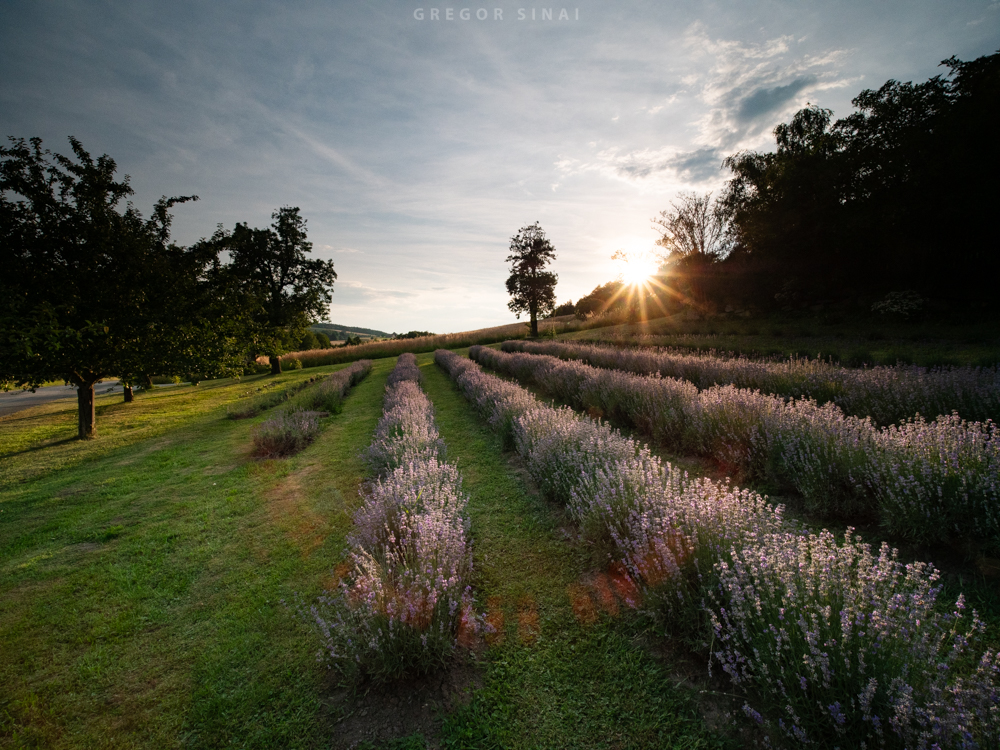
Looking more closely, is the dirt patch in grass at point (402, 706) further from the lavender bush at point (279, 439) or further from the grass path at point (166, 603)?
the lavender bush at point (279, 439)

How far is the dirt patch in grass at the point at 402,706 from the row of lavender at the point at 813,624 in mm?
1238

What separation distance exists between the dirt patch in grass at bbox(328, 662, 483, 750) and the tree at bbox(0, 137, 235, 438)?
26.8ft

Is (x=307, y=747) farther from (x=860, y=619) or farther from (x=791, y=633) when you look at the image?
(x=860, y=619)

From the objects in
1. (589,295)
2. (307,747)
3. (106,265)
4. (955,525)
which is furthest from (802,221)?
(589,295)

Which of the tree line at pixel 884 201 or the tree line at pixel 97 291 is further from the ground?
the tree line at pixel 884 201

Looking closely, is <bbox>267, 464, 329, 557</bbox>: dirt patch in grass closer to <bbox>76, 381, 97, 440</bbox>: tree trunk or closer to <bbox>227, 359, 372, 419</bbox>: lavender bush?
<bbox>227, 359, 372, 419</bbox>: lavender bush

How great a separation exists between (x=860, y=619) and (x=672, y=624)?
3.24 feet

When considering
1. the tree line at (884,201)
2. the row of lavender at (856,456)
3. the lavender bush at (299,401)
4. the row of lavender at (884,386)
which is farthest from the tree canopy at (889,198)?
the lavender bush at (299,401)

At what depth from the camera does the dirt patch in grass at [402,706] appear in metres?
1.87

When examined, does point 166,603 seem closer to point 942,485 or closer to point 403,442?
point 403,442

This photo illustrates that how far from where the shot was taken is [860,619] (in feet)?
4.95

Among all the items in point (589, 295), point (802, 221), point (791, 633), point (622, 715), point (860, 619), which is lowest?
point (622, 715)

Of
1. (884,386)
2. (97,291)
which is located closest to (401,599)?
(884,386)

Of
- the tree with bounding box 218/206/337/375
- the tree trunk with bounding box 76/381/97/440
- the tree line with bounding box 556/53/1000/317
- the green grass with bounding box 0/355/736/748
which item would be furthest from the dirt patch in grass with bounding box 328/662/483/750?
the tree with bounding box 218/206/337/375
